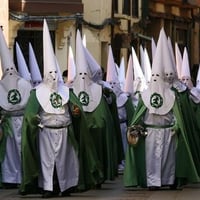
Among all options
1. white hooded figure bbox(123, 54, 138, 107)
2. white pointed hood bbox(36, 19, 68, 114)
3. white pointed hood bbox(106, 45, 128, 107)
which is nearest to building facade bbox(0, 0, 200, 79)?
white hooded figure bbox(123, 54, 138, 107)

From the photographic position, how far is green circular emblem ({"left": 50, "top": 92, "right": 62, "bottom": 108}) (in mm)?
13273

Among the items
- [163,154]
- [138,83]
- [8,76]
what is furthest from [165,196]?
[138,83]

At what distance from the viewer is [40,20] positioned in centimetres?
2806

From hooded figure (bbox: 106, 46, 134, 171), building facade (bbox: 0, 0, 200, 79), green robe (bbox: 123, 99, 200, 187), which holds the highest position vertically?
building facade (bbox: 0, 0, 200, 79)

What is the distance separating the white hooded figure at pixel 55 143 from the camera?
1323cm

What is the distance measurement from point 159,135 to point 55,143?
5.92 feet

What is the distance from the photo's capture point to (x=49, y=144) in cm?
1329

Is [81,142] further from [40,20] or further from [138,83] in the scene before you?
[40,20]

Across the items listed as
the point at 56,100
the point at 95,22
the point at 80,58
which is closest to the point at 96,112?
the point at 80,58

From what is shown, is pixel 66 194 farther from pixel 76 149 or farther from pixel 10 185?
pixel 10 185

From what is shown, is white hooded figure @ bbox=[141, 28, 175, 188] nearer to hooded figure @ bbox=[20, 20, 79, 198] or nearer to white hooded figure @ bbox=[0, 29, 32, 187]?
hooded figure @ bbox=[20, 20, 79, 198]

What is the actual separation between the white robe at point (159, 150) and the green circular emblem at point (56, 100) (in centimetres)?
163

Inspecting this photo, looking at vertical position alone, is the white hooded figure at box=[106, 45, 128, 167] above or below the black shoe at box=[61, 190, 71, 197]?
above

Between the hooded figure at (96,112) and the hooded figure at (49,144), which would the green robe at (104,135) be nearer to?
the hooded figure at (96,112)
